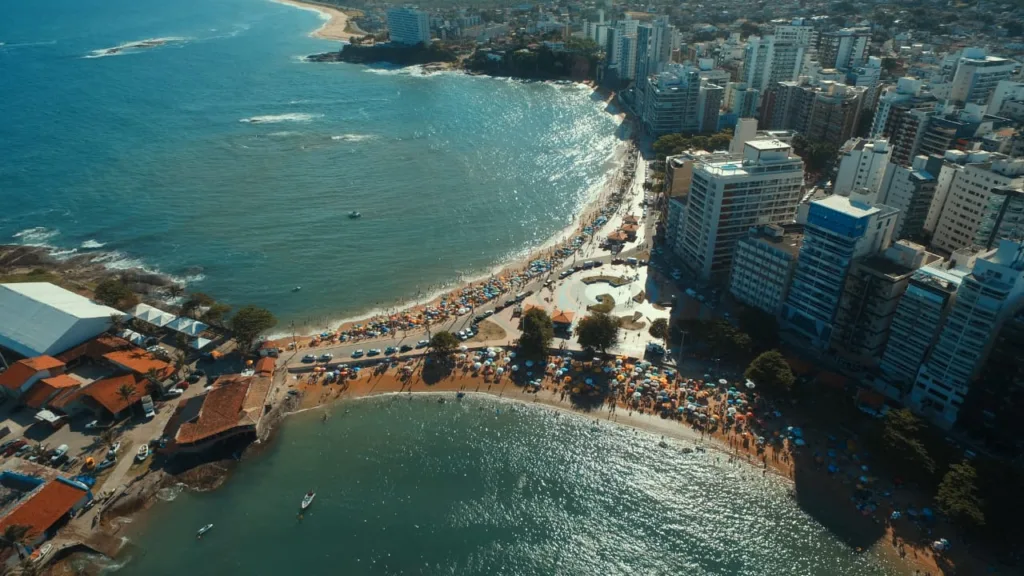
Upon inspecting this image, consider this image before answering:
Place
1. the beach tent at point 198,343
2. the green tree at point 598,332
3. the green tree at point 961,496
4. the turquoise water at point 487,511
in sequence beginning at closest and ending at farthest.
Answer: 1. the green tree at point 961,496
2. the turquoise water at point 487,511
3. the green tree at point 598,332
4. the beach tent at point 198,343

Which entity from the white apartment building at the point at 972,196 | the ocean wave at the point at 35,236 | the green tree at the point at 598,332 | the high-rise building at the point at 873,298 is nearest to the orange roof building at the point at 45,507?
the green tree at the point at 598,332

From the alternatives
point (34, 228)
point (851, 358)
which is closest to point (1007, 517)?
point (851, 358)

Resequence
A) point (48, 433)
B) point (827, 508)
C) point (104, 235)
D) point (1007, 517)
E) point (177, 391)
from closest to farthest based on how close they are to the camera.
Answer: point (1007, 517), point (827, 508), point (48, 433), point (177, 391), point (104, 235)

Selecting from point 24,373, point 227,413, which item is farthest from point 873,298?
point 24,373

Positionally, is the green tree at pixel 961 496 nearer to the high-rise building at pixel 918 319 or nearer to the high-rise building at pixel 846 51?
the high-rise building at pixel 918 319

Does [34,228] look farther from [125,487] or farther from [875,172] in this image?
[875,172]

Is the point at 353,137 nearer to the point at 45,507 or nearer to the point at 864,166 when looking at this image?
the point at 864,166

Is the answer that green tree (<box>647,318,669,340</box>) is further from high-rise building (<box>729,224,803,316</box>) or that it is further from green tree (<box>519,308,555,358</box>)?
green tree (<box>519,308,555,358</box>)
